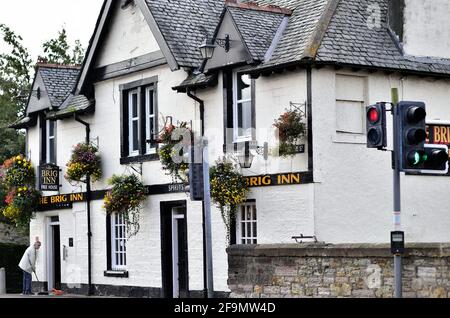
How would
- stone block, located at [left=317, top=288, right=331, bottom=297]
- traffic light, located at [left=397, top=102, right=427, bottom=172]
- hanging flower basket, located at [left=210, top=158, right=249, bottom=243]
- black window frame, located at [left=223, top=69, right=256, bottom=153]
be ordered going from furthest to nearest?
black window frame, located at [left=223, top=69, right=256, bottom=153], hanging flower basket, located at [left=210, top=158, right=249, bottom=243], stone block, located at [left=317, top=288, right=331, bottom=297], traffic light, located at [left=397, top=102, right=427, bottom=172]

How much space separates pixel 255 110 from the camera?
25.8m

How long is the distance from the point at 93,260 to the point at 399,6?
37.5ft

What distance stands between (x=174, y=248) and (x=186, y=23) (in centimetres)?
569

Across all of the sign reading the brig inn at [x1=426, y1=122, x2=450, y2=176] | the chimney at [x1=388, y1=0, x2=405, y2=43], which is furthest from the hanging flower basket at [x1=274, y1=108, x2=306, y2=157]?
the sign reading the brig inn at [x1=426, y1=122, x2=450, y2=176]

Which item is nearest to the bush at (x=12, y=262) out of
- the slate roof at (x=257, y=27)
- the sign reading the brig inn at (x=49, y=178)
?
the sign reading the brig inn at (x=49, y=178)

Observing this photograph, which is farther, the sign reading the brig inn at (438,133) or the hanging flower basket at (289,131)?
the hanging flower basket at (289,131)

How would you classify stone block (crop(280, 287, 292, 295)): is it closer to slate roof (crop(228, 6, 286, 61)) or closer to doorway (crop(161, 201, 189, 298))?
slate roof (crop(228, 6, 286, 61))

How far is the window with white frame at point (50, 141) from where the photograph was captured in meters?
34.3

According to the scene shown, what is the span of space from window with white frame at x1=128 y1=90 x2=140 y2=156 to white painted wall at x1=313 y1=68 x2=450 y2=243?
23.9 ft

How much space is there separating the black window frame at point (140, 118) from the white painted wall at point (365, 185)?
5.62 m

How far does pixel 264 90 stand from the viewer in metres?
25.6

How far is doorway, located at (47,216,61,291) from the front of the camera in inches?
1357

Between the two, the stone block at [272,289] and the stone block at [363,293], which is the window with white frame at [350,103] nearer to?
the stone block at [272,289]

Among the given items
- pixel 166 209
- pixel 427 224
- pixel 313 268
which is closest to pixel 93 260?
pixel 166 209
